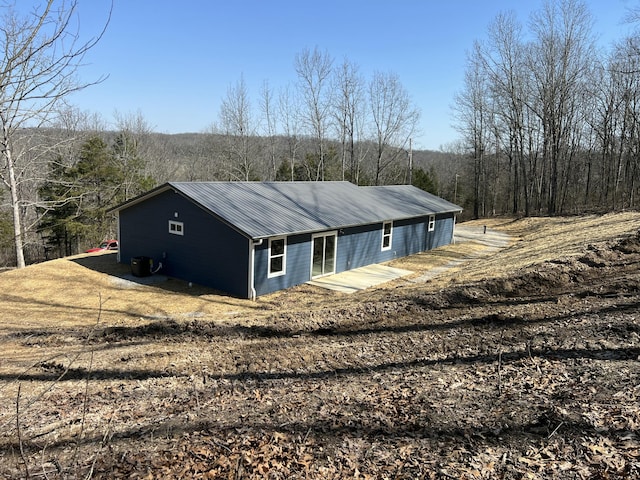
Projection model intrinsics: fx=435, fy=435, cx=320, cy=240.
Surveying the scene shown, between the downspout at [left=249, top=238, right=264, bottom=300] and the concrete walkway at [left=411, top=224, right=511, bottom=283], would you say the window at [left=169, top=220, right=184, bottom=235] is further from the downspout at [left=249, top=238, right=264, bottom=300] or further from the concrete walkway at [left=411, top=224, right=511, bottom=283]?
the concrete walkway at [left=411, top=224, right=511, bottom=283]

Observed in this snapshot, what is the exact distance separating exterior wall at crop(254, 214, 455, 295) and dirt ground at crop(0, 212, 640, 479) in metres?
5.18

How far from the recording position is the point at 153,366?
643cm

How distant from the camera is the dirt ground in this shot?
12.0 ft

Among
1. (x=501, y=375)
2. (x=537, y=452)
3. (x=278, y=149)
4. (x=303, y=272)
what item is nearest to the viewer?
(x=537, y=452)

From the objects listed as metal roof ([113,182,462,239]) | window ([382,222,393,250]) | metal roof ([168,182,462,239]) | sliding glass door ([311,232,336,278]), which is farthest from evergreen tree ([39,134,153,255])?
window ([382,222,393,250])

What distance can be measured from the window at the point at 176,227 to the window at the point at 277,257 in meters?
3.58

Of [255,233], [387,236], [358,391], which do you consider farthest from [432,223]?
[358,391]

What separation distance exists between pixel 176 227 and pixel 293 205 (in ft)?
14.9

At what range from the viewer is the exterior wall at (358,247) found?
14.3 meters

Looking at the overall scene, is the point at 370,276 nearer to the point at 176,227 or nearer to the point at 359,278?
the point at 359,278

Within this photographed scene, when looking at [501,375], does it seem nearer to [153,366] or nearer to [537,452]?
[537,452]

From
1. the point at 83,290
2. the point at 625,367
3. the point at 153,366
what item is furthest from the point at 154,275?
the point at 625,367

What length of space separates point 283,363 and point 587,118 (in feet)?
141

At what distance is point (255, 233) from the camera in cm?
1343
